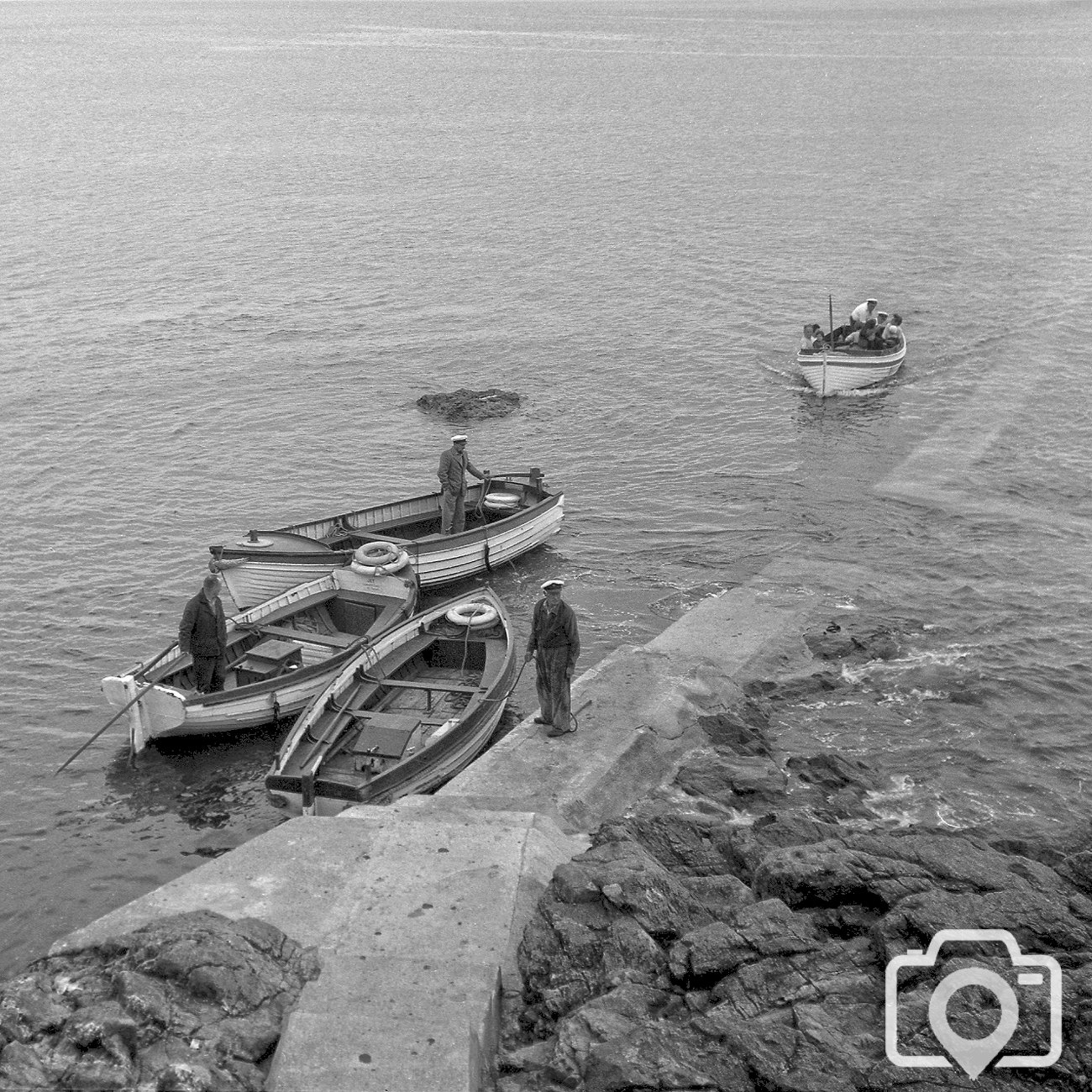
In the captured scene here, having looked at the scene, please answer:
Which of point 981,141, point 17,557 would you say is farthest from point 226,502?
point 981,141

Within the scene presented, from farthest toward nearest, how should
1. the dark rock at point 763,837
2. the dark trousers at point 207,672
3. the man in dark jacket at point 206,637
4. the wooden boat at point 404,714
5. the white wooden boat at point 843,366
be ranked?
the white wooden boat at point 843,366 → the dark trousers at point 207,672 → the man in dark jacket at point 206,637 → the wooden boat at point 404,714 → the dark rock at point 763,837

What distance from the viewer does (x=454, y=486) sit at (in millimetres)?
20672

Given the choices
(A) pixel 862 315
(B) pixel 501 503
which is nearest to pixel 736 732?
(B) pixel 501 503

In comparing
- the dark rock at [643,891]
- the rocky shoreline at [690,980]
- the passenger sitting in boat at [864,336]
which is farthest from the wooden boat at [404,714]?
the passenger sitting in boat at [864,336]

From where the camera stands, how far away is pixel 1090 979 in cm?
793

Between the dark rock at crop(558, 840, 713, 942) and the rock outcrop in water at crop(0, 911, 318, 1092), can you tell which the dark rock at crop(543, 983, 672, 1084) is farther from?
the rock outcrop in water at crop(0, 911, 318, 1092)

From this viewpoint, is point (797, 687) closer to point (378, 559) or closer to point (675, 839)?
point (675, 839)

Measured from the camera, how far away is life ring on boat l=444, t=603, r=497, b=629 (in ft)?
58.4

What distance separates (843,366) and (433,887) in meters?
23.3

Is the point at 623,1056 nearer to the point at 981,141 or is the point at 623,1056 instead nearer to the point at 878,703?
the point at 878,703

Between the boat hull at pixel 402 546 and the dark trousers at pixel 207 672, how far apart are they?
326 cm

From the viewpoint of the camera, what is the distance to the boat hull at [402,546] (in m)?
19.1

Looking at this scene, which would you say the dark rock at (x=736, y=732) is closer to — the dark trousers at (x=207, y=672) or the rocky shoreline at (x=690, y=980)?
the rocky shoreline at (x=690, y=980)

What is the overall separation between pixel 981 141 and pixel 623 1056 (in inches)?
2908
